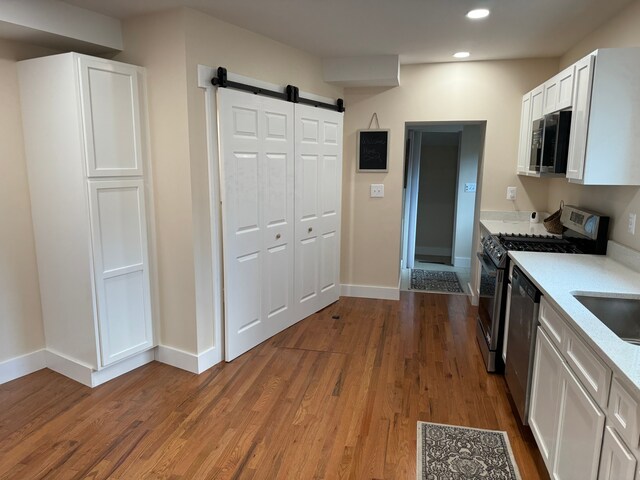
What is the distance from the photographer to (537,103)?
3533mm

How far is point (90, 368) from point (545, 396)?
2.72 metres

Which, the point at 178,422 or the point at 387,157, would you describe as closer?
the point at 178,422

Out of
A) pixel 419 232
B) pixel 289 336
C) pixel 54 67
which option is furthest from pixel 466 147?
pixel 54 67

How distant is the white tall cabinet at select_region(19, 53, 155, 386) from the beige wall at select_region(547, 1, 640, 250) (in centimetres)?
305

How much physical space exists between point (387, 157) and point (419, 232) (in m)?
3.00

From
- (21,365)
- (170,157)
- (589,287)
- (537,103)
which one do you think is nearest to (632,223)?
(589,287)

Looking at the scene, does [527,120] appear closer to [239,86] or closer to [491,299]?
[491,299]

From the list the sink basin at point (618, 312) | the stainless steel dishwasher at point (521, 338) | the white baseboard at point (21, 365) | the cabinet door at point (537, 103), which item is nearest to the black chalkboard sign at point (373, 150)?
the cabinet door at point (537, 103)

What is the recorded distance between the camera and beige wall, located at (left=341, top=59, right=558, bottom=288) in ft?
13.8

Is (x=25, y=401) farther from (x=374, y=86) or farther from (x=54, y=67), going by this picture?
(x=374, y=86)

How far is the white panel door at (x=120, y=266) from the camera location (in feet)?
9.16

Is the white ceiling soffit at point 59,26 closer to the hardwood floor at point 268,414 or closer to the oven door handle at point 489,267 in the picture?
→ the hardwood floor at point 268,414

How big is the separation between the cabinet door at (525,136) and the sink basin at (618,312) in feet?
6.19

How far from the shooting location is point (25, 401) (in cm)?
275
